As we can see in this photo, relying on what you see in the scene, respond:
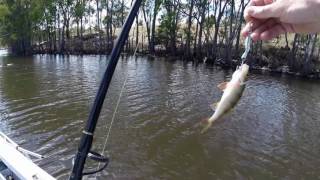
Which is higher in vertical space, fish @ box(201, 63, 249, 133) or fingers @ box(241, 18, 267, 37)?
fingers @ box(241, 18, 267, 37)

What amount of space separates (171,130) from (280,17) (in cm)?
1338

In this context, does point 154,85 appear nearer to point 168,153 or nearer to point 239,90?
point 168,153

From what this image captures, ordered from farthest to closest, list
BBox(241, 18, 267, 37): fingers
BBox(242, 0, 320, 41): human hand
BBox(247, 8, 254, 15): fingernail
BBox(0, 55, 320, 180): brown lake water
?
BBox(0, 55, 320, 180): brown lake water → BBox(241, 18, 267, 37): fingers → BBox(247, 8, 254, 15): fingernail → BBox(242, 0, 320, 41): human hand

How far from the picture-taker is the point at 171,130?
50.8ft

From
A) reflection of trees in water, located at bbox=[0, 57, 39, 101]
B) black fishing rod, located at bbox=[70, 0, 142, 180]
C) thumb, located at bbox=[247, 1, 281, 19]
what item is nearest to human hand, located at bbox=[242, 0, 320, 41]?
thumb, located at bbox=[247, 1, 281, 19]

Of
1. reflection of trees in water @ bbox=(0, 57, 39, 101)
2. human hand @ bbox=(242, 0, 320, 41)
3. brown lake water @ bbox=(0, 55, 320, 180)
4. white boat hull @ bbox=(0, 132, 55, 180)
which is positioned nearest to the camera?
human hand @ bbox=(242, 0, 320, 41)

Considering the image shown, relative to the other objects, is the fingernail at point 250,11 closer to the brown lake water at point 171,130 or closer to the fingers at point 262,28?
the fingers at point 262,28

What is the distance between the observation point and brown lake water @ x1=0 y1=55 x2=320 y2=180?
11.9m

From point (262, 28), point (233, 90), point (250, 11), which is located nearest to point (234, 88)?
point (233, 90)

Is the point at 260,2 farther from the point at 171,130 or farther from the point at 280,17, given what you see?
the point at 171,130

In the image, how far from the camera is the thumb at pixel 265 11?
7.27 feet

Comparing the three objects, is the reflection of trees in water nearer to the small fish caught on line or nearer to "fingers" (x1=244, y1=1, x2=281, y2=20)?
the small fish caught on line

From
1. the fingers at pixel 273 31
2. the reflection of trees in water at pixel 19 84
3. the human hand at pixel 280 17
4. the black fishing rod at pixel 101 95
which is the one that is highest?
the human hand at pixel 280 17

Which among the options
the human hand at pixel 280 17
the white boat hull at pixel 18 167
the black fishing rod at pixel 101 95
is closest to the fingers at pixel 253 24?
the human hand at pixel 280 17
